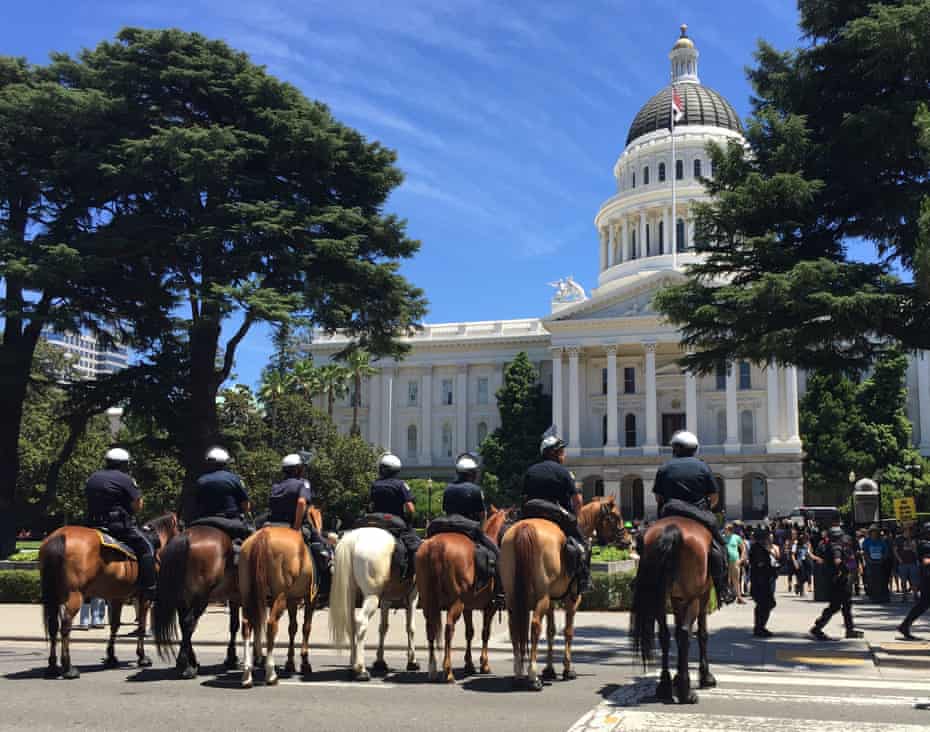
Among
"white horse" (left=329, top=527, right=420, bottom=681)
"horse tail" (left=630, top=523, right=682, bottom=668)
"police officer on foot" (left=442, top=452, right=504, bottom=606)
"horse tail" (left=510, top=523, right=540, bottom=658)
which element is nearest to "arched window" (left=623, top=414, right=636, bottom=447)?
"police officer on foot" (left=442, top=452, right=504, bottom=606)

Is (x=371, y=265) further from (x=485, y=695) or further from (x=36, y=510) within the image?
(x=485, y=695)

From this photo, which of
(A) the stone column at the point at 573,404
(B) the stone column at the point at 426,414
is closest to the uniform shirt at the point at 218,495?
(A) the stone column at the point at 573,404

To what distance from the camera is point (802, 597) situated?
26.9 m

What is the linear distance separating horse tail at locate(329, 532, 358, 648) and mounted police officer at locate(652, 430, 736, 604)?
12.0ft

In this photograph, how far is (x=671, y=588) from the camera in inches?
392

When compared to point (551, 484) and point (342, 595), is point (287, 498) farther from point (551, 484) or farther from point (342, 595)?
point (551, 484)

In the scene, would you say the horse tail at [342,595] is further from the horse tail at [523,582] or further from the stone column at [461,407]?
the stone column at [461,407]

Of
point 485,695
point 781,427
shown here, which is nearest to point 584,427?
point 781,427

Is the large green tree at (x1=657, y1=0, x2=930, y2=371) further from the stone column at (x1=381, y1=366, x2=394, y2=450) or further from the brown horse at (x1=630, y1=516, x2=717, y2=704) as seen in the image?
the stone column at (x1=381, y1=366, x2=394, y2=450)

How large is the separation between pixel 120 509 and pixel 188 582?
181 centimetres

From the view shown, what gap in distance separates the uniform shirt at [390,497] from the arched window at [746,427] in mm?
73696

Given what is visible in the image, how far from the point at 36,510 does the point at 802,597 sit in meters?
22.6

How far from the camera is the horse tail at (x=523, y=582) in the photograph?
10508 mm

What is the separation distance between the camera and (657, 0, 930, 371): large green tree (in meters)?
15.7
